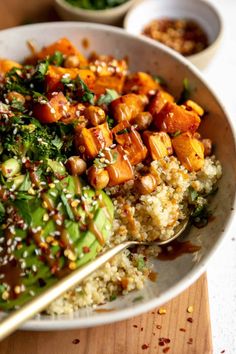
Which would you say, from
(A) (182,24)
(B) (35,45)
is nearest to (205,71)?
(A) (182,24)

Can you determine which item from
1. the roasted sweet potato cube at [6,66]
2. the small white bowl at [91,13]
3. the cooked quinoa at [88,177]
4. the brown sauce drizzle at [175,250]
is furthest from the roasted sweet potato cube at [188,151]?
the small white bowl at [91,13]

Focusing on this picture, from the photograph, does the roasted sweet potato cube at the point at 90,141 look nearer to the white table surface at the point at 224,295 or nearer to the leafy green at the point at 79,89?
the leafy green at the point at 79,89

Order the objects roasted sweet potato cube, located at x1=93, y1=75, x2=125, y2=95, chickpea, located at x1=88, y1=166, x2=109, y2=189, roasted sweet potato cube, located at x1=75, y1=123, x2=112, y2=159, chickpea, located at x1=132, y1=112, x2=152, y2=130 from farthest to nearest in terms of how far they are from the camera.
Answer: roasted sweet potato cube, located at x1=93, y1=75, x2=125, y2=95, chickpea, located at x1=132, y1=112, x2=152, y2=130, roasted sweet potato cube, located at x1=75, y1=123, x2=112, y2=159, chickpea, located at x1=88, y1=166, x2=109, y2=189

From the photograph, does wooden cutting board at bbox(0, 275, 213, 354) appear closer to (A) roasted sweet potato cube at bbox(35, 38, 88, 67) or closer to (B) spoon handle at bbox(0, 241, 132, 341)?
(B) spoon handle at bbox(0, 241, 132, 341)

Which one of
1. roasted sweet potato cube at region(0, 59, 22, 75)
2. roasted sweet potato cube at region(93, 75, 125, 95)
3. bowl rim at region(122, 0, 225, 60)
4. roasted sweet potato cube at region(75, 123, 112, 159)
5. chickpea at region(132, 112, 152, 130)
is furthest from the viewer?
bowl rim at region(122, 0, 225, 60)

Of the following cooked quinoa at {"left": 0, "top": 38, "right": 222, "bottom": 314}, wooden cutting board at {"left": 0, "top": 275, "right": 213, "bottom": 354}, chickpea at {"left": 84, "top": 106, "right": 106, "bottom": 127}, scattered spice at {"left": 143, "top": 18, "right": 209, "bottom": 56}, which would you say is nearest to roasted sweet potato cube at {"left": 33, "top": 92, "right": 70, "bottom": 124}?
cooked quinoa at {"left": 0, "top": 38, "right": 222, "bottom": 314}

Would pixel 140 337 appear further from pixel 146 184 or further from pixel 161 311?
pixel 146 184

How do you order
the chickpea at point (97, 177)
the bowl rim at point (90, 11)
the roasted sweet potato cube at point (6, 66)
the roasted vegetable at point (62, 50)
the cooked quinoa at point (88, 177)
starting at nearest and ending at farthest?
the cooked quinoa at point (88, 177) < the chickpea at point (97, 177) < the roasted sweet potato cube at point (6, 66) < the roasted vegetable at point (62, 50) < the bowl rim at point (90, 11)
